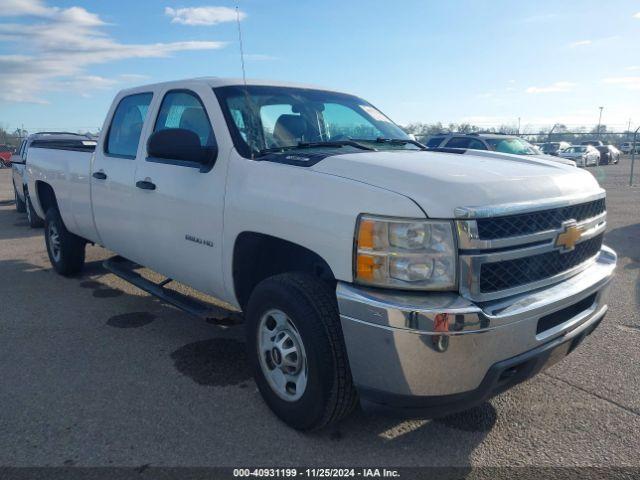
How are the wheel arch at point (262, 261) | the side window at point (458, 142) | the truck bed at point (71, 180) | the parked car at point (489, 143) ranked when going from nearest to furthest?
1. the wheel arch at point (262, 261)
2. the truck bed at point (71, 180)
3. the parked car at point (489, 143)
4. the side window at point (458, 142)

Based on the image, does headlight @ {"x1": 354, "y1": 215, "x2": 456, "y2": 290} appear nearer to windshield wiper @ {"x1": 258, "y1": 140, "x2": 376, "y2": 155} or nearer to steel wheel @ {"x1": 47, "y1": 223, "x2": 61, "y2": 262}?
windshield wiper @ {"x1": 258, "y1": 140, "x2": 376, "y2": 155}

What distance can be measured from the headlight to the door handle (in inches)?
85.6

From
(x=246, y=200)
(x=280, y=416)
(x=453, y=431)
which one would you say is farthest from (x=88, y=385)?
(x=453, y=431)

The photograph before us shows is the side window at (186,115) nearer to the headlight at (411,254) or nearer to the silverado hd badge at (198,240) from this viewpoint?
the silverado hd badge at (198,240)

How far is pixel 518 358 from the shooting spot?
2.51 meters

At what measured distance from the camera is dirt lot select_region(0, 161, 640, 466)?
111 inches

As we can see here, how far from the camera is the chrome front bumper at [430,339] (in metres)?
2.31

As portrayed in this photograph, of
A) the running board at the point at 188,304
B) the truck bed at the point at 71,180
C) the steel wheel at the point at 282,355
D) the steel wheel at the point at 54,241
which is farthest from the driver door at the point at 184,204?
the steel wheel at the point at 54,241

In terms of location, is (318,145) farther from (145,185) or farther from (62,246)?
(62,246)

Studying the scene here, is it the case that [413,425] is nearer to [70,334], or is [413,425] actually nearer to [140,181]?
[140,181]

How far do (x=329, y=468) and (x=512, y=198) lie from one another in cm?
165

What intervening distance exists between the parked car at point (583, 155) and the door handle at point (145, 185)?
31.3m

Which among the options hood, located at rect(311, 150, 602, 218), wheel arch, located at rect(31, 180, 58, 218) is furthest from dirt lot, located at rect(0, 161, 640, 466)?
wheel arch, located at rect(31, 180, 58, 218)

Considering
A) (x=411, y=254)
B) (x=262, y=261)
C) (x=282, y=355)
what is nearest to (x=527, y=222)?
(x=411, y=254)
